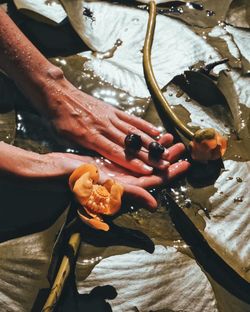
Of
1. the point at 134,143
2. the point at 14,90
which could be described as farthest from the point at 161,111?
the point at 14,90

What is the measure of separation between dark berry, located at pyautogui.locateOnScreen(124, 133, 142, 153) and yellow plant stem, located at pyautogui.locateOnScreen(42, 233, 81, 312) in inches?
13.2

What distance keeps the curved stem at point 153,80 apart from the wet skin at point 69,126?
0.16 ft

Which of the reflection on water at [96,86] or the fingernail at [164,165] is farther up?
the reflection on water at [96,86]

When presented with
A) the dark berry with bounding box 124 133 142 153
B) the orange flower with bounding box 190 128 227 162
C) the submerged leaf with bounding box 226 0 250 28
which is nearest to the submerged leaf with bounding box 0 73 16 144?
the dark berry with bounding box 124 133 142 153

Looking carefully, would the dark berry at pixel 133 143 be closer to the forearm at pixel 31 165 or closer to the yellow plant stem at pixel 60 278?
the forearm at pixel 31 165

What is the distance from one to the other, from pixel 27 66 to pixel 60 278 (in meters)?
0.74

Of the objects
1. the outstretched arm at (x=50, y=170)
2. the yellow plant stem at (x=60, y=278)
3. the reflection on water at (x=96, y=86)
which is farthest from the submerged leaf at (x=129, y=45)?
the yellow plant stem at (x=60, y=278)

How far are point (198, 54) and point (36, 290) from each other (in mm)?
1027

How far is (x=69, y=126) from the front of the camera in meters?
1.71

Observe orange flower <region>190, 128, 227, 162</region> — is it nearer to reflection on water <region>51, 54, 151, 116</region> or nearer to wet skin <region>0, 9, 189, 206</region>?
wet skin <region>0, 9, 189, 206</region>

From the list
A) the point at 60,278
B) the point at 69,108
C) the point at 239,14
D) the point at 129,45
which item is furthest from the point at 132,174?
the point at 239,14

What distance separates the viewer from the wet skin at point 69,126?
155 centimetres

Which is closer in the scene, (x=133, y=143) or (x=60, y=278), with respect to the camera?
(x=60, y=278)

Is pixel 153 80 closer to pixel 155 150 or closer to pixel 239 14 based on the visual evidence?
pixel 155 150
